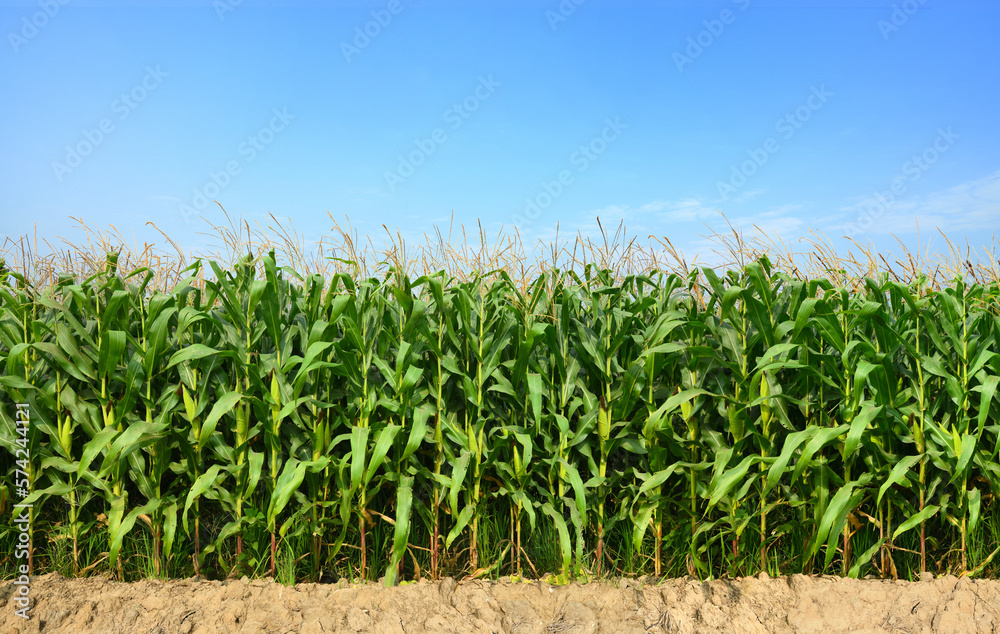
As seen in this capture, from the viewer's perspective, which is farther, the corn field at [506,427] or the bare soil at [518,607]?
the corn field at [506,427]

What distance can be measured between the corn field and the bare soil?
15 cm

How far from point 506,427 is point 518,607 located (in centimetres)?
96

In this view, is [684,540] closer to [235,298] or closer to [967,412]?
[967,412]

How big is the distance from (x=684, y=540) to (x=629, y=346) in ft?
3.85

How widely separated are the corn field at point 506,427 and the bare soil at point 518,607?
148mm

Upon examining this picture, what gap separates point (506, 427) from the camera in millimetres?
3053

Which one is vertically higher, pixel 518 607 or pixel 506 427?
pixel 506 427

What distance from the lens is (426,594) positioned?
3061 millimetres

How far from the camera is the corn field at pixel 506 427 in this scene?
3.08m

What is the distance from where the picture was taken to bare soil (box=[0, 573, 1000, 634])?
294 centimetres

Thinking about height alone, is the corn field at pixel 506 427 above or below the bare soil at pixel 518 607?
above

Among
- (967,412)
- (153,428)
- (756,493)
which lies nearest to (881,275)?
(967,412)

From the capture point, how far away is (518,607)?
3027mm

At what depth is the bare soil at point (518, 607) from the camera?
2.94 meters
